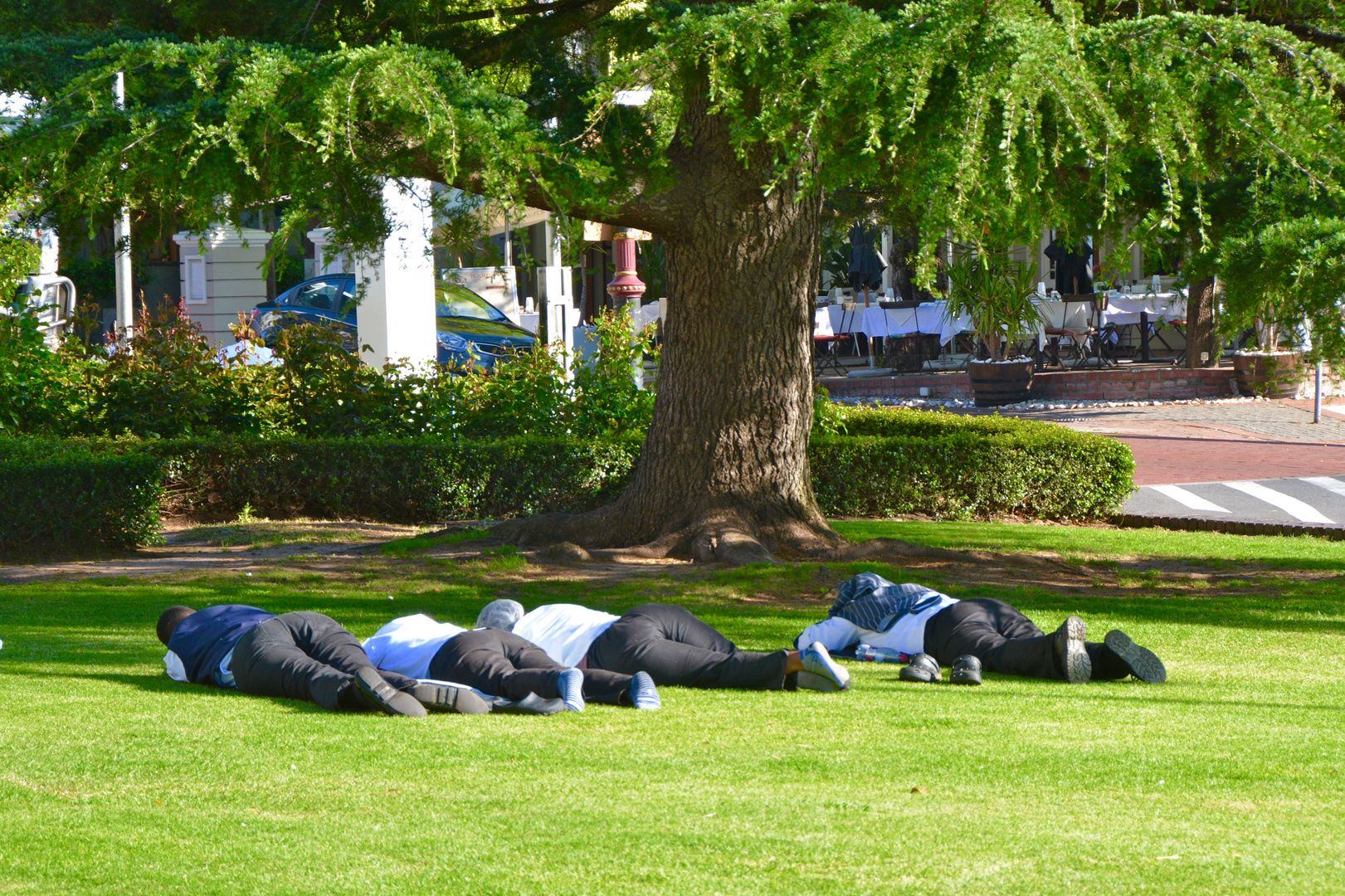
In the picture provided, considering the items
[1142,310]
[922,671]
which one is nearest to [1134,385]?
[1142,310]

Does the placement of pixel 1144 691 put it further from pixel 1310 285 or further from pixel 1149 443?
pixel 1149 443

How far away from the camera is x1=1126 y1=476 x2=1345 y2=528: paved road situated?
12156 millimetres

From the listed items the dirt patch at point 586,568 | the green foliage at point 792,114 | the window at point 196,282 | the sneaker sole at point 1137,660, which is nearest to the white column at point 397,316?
the dirt patch at point 586,568

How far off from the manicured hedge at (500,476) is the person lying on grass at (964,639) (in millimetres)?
5598

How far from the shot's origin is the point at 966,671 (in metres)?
5.54

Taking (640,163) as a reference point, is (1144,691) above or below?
below

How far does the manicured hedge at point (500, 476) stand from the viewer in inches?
392

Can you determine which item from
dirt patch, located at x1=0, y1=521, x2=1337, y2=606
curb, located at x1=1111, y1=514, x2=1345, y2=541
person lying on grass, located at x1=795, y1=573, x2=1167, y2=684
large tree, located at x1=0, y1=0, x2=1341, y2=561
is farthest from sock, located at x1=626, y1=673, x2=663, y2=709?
curb, located at x1=1111, y1=514, x2=1345, y2=541

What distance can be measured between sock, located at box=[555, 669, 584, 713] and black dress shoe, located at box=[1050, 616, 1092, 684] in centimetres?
195

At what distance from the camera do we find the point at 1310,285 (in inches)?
278

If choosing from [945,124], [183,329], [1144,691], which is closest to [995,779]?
[1144,691]

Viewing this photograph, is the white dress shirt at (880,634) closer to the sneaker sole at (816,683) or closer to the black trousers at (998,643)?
the black trousers at (998,643)

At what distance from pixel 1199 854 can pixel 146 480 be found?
839cm

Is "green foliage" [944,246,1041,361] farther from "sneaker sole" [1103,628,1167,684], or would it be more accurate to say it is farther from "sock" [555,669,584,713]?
"sock" [555,669,584,713]
